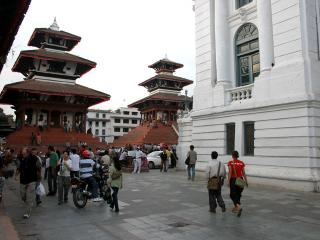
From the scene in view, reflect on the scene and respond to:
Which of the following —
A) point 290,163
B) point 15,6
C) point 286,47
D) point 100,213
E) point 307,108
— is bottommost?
point 100,213

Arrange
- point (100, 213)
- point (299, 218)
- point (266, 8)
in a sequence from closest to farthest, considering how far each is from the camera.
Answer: point (299, 218), point (100, 213), point (266, 8)

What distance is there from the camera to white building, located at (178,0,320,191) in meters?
13.4

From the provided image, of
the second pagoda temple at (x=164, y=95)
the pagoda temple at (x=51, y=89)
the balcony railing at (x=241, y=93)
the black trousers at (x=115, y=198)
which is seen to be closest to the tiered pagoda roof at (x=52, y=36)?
the pagoda temple at (x=51, y=89)

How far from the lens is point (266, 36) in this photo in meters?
15.5

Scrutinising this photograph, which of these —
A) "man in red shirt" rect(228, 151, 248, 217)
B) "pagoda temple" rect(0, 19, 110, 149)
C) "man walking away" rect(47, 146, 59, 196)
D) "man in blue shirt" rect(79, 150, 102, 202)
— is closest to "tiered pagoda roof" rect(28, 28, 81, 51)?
"pagoda temple" rect(0, 19, 110, 149)

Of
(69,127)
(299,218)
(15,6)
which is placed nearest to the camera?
(15,6)

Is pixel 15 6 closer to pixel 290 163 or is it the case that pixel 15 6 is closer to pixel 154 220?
pixel 154 220

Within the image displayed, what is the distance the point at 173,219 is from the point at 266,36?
10.7m

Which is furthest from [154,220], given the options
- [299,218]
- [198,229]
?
[299,218]

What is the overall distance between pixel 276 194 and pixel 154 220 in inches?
230

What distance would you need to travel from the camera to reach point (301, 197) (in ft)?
37.5

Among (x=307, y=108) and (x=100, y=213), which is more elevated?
(x=307, y=108)

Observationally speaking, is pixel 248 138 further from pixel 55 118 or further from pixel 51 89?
pixel 55 118

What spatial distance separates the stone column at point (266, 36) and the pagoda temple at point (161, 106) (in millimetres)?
Result: 28981
